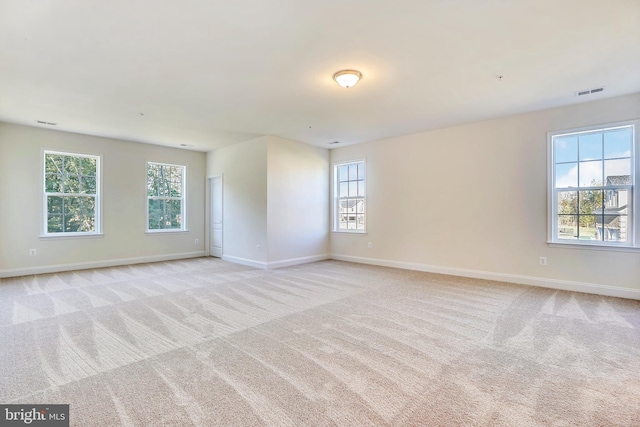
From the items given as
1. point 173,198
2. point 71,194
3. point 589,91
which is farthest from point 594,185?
point 71,194

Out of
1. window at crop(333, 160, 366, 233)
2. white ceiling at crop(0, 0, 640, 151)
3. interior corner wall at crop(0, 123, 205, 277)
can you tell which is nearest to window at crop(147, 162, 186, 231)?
interior corner wall at crop(0, 123, 205, 277)

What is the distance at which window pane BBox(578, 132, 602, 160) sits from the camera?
429 cm

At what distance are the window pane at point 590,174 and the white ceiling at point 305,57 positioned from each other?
0.92 meters

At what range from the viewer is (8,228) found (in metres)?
5.21

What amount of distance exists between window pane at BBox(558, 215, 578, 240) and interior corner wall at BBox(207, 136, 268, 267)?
4.93 m

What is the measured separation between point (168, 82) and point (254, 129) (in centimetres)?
215

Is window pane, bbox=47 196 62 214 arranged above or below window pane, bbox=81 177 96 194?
below

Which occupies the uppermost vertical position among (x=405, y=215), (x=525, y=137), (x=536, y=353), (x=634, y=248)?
(x=525, y=137)

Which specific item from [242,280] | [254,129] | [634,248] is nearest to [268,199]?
[254,129]

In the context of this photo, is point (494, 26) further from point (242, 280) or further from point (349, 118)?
point (242, 280)

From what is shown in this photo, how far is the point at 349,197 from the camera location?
7.16 meters
